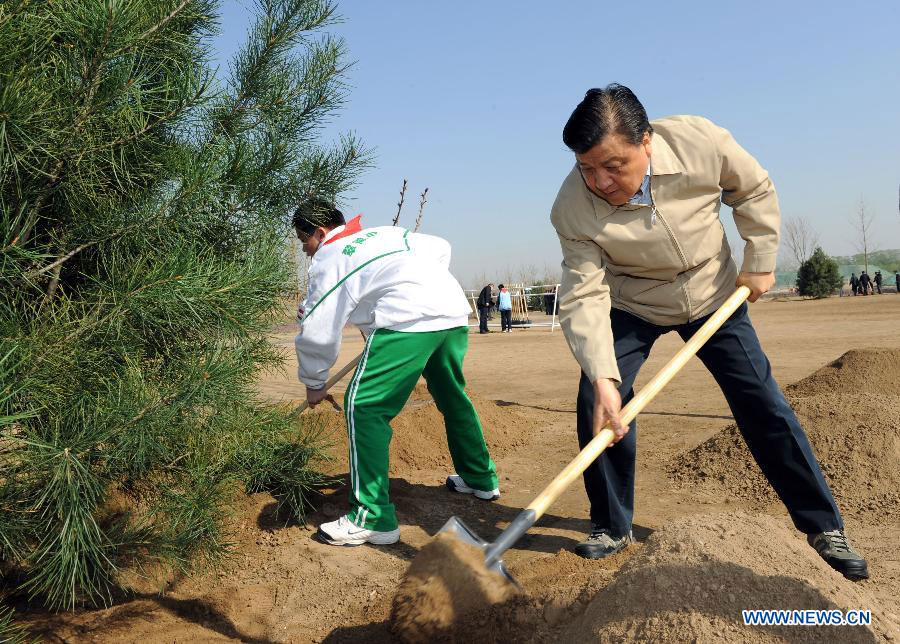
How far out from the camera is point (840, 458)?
152 inches

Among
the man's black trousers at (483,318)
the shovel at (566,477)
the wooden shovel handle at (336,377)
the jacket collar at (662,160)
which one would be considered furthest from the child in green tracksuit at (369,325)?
the man's black trousers at (483,318)

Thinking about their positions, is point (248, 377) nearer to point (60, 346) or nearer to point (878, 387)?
point (60, 346)

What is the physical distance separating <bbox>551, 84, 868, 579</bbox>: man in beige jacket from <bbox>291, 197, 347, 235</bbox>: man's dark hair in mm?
1021

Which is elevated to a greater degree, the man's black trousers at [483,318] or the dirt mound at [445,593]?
the man's black trousers at [483,318]

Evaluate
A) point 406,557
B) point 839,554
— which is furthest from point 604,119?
point 406,557

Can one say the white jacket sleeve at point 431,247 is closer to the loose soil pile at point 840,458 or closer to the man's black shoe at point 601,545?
the man's black shoe at point 601,545

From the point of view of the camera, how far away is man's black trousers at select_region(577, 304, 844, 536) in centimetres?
281

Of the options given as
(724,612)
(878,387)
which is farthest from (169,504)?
(878,387)

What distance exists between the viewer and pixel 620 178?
2609mm

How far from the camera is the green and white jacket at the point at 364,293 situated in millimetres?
3197

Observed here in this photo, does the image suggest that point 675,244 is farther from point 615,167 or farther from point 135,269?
point 135,269

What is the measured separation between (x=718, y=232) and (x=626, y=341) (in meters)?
0.56

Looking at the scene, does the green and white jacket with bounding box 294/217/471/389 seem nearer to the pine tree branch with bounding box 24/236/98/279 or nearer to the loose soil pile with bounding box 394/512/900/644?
the pine tree branch with bounding box 24/236/98/279

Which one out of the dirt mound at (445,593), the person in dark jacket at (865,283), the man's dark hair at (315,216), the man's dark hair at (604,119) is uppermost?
the man's dark hair at (604,119)
